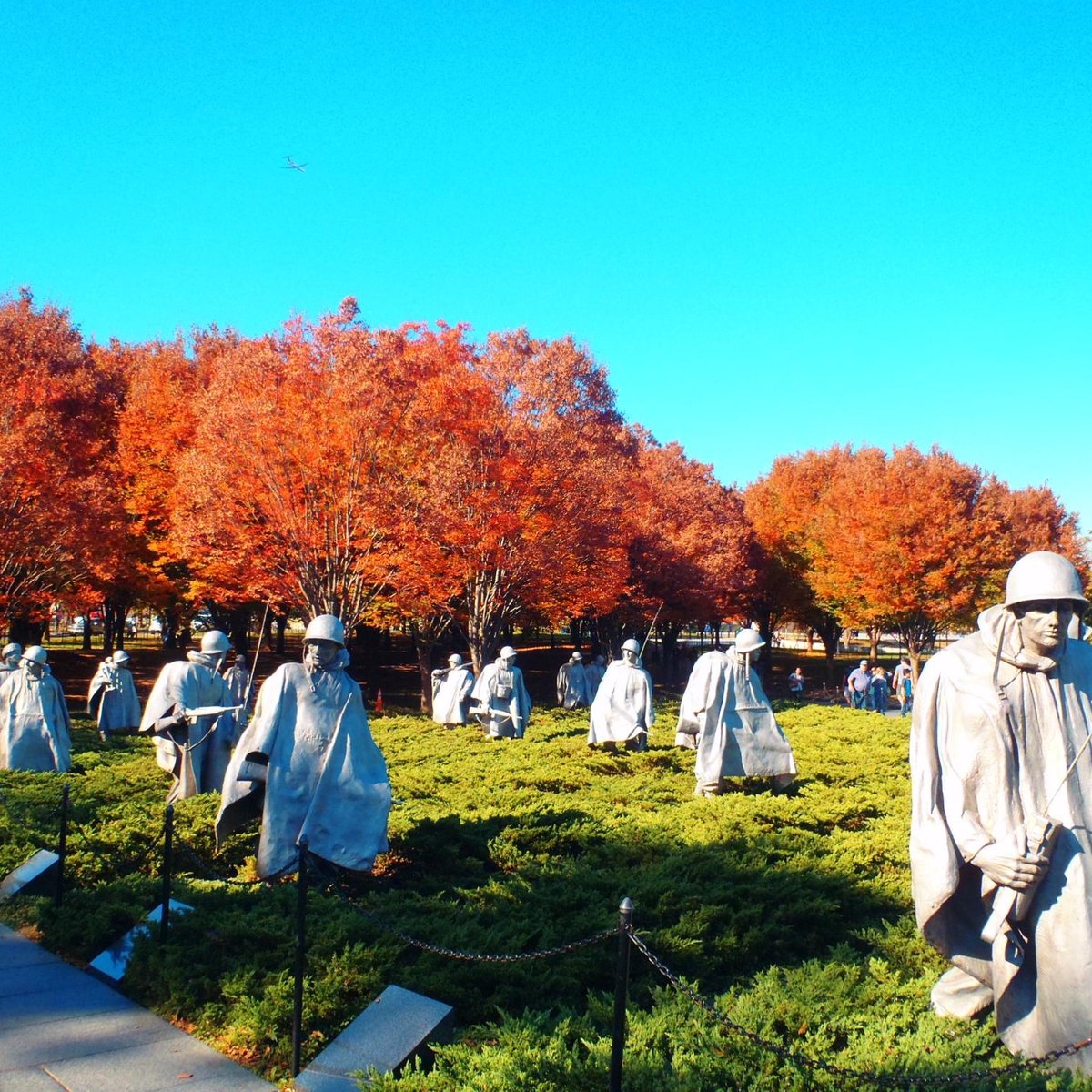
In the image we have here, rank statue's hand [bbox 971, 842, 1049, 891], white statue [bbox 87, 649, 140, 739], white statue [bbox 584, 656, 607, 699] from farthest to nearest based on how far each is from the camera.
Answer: white statue [bbox 584, 656, 607, 699] < white statue [bbox 87, 649, 140, 739] < statue's hand [bbox 971, 842, 1049, 891]

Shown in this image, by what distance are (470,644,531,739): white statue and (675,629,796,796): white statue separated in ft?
27.5

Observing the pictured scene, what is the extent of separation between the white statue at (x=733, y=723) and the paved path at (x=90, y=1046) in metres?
6.98

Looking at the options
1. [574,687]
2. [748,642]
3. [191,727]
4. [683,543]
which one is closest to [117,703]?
[191,727]

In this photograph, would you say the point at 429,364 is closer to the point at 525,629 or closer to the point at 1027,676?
the point at 1027,676

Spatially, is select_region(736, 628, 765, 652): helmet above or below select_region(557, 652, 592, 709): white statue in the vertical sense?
above

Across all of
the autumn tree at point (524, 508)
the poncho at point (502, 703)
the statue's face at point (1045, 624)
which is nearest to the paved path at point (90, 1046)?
the statue's face at point (1045, 624)

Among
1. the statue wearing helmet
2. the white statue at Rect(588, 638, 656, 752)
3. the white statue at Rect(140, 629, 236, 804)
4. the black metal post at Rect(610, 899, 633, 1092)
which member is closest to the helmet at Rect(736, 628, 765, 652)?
the white statue at Rect(588, 638, 656, 752)

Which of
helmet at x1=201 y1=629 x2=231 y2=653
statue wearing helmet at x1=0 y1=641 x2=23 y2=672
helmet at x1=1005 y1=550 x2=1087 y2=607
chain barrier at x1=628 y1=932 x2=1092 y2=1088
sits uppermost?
helmet at x1=1005 y1=550 x2=1087 y2=607

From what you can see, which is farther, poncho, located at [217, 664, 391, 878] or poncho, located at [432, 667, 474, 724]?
poncho, located at [432, 667, 474, 724]

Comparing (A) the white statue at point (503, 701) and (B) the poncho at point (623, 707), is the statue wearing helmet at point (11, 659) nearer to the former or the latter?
(A) the white statue at point (503, 701)

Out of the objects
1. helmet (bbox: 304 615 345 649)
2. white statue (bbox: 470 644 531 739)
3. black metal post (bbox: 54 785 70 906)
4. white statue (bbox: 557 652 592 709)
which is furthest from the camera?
white statue (bbox: 557 652 592 709)

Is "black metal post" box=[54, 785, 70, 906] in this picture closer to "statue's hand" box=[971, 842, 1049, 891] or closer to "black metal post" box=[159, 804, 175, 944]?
"black metal post" box=[159, 804, 175, 944]

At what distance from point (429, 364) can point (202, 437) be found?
5469mm

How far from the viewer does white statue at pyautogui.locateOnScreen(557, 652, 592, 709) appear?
1134 inches
